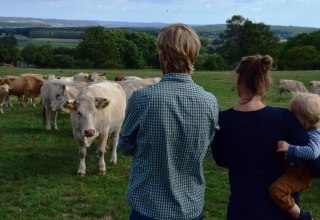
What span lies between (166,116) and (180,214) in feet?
2.32

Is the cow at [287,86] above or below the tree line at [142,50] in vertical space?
above

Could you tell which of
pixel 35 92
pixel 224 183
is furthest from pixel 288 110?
pixel 35 92

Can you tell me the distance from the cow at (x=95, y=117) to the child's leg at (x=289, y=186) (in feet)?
20.0

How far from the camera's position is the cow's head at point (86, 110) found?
9477 mm

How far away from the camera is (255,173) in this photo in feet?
12.0

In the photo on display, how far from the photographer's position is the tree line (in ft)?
241

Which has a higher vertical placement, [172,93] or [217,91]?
[172,93]

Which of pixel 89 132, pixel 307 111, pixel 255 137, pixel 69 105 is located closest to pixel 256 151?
pixel 255 137

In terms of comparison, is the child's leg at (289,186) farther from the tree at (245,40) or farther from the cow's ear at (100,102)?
the tree at (245,40)

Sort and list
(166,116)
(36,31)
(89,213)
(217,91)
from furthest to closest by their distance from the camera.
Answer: (36,31) → (217,91) → (89,213) → (166,116)

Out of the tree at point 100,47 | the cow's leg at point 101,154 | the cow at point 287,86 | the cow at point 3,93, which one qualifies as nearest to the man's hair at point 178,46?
the cow's leg at point 101,154

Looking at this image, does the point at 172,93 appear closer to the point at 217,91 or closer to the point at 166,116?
the point at 166,116

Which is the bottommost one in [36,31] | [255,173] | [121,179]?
[36,31]

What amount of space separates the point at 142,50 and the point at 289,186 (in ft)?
266
